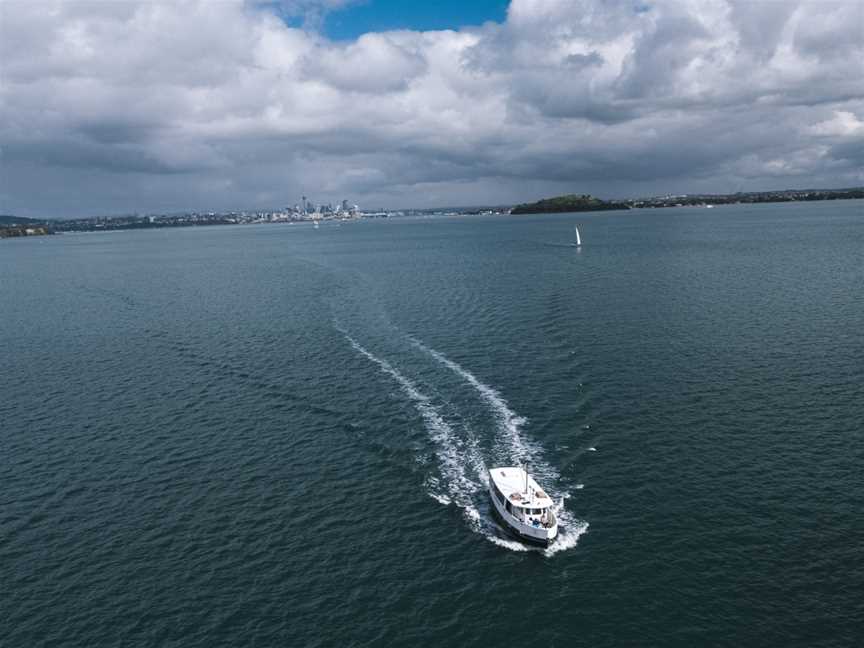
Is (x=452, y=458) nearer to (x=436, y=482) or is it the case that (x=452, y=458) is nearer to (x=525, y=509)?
(x=436, y=482)

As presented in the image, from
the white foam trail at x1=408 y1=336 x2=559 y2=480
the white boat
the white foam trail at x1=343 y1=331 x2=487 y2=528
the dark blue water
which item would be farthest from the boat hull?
the white foam trail at x1=408 y1=336 x2=559 y2=480

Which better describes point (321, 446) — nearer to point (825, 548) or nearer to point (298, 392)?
point (298, 392)

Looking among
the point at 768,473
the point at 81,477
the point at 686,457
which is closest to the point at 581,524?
the point at 686,457

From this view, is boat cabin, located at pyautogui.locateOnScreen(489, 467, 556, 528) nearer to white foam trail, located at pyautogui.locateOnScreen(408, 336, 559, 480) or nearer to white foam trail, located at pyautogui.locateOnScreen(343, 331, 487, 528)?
white foam trail, located at pyautogui.locateOnScreen(343, 331, 487, 528)

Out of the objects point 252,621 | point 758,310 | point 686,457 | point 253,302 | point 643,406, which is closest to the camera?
point 252,621

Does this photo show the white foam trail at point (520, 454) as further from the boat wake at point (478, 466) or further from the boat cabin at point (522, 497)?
the boat cabin at point (522, 497)

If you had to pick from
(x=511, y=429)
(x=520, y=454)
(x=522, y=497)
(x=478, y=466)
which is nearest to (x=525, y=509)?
(x=522, y=497)
